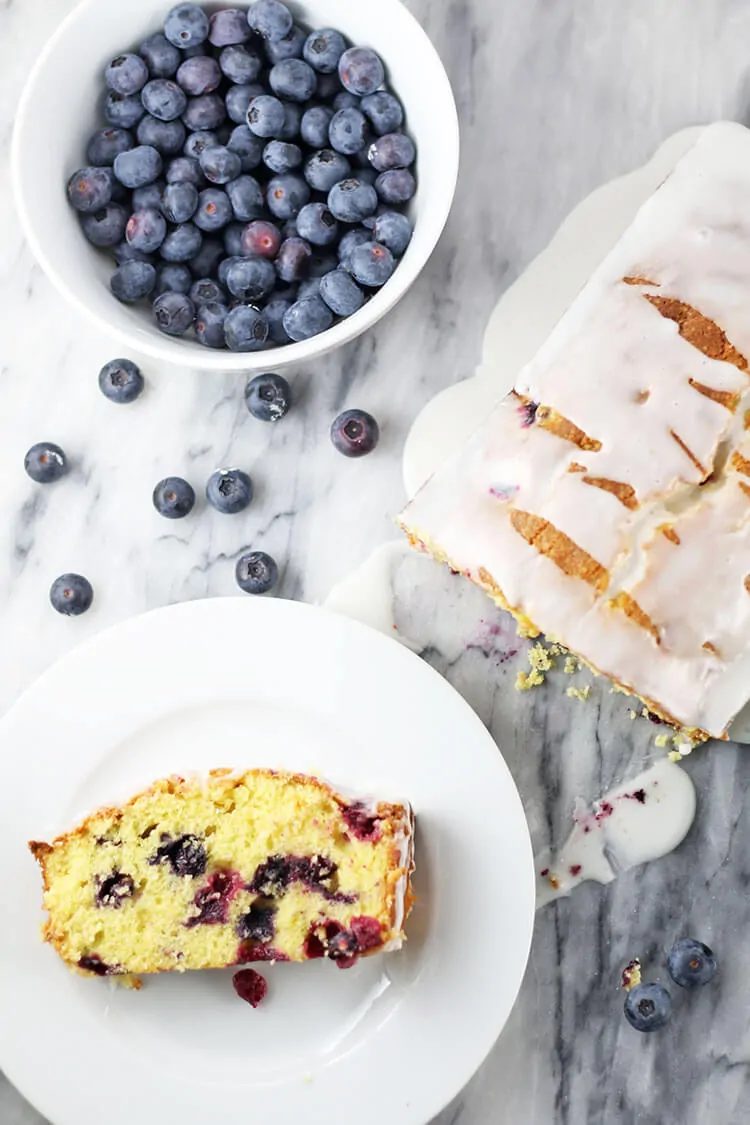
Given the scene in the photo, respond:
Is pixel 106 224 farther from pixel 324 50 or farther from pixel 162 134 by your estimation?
pixel 324 50

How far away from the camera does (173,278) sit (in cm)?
206

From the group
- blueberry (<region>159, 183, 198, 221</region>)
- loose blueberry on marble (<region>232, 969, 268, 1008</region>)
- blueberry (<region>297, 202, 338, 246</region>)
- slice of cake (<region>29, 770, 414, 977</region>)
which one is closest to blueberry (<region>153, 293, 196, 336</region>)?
blueberry (<region>159, 183, 198, 221</region>)

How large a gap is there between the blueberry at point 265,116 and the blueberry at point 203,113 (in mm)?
65

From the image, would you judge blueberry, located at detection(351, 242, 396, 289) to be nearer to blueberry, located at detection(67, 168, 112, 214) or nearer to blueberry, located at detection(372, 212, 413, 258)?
blueberry, located at detection(372, 212, 413, 258)

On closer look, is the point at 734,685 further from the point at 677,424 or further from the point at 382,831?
the point at 382,831

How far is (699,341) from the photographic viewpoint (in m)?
1.91

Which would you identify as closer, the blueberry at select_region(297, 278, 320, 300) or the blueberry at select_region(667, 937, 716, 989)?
the blueberry at select_region(297, 278, 320, 300)

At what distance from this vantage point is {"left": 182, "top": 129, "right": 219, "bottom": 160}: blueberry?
2.03m

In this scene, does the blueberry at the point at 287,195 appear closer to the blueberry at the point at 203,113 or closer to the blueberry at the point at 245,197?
the blueberry at the point at 245,197

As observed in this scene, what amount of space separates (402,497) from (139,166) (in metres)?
0.79

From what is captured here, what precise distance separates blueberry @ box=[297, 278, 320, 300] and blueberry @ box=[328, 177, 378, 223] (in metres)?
0.12

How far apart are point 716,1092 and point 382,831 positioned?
0.95 m

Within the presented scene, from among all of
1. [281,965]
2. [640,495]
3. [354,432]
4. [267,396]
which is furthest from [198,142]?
[281,965]

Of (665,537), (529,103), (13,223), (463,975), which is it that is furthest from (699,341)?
Answer: (13,223)
